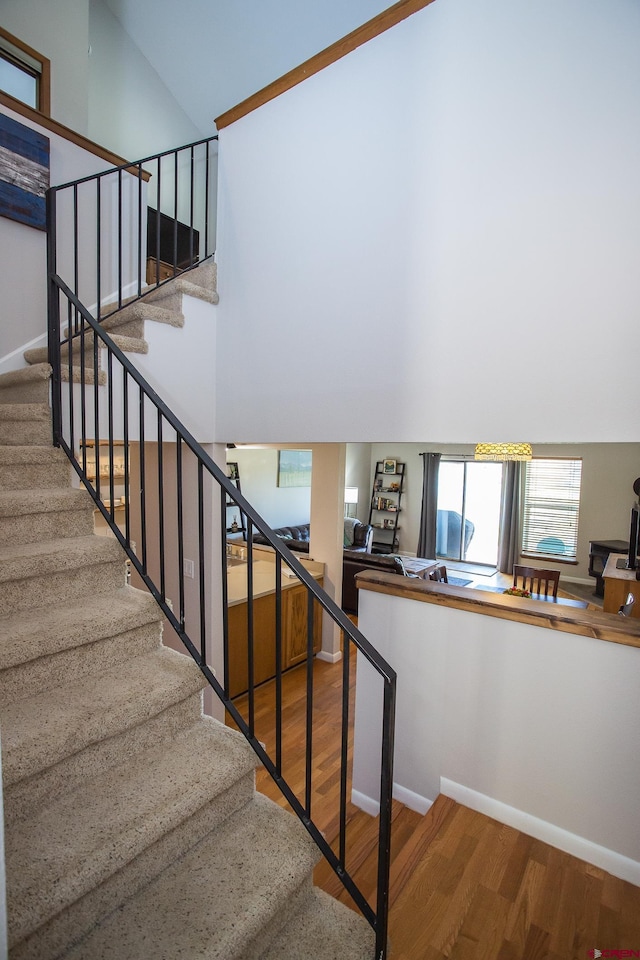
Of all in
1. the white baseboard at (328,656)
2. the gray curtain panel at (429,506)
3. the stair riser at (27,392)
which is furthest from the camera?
the gray curtain panel at (429,506)

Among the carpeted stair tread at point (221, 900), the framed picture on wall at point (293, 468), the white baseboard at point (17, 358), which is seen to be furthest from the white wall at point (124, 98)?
the carpeted stair tread at point (221, 900)

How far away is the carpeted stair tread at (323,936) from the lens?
1.15 m

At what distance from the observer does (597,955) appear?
1.58 meters

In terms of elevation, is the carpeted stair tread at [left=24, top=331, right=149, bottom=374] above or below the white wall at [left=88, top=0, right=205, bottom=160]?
below

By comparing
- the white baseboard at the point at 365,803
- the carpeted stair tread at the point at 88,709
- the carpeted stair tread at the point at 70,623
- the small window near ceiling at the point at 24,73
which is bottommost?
the white baseboard at the point at 365,803

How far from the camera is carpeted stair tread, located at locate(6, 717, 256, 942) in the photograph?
99 cm

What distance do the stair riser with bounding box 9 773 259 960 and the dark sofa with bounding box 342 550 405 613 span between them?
420 cm

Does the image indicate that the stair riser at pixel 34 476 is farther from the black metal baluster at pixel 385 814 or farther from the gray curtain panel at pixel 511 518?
the gray curtain panel at pixel 511 518

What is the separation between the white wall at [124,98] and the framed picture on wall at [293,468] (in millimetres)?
4718

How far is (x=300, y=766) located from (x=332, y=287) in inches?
120

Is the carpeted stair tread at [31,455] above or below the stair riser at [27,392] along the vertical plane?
below

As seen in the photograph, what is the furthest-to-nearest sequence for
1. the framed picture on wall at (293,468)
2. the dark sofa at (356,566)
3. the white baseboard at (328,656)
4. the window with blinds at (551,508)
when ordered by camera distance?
1. the framed picture on wall at (293,468)
2. the window with blinds at (551,508)
3. the dark sofa at (356,566)
4. the white baseboard at (328,656)

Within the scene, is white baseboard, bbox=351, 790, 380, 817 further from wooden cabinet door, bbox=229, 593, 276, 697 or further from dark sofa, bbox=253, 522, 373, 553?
dark sofa, bbox=253, 522, 373, 553

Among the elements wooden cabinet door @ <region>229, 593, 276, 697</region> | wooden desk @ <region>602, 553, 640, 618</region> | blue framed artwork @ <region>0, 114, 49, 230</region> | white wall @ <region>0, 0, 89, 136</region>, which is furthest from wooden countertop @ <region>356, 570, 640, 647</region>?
white wall @ <region>0, 0, 89, 136</region>
